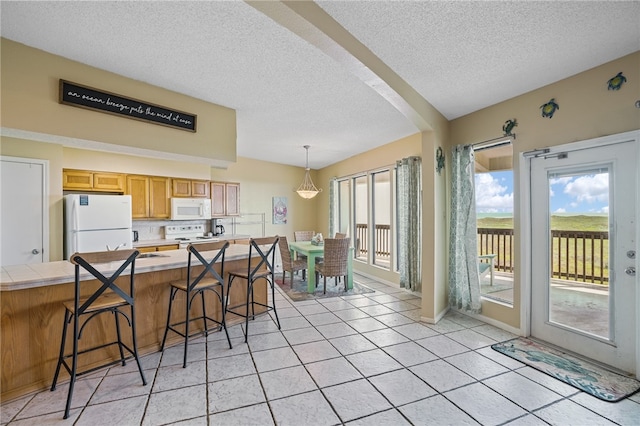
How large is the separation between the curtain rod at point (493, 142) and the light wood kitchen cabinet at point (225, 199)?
4.76 metres

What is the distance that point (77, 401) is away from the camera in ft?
6.68

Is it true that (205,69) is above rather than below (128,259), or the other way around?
above

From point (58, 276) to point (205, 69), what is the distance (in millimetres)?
2127

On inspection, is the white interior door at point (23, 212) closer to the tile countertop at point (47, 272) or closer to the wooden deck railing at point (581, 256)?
the tile countertop at point (47, 272)

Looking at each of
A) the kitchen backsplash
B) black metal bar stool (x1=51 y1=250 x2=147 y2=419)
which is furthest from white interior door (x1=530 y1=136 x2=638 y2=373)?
the kitchen backsplash

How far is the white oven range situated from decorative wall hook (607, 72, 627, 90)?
18.5 feet

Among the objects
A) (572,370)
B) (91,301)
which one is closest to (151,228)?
(91,301)

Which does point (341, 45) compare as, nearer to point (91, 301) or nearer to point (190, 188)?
point (91, 301)

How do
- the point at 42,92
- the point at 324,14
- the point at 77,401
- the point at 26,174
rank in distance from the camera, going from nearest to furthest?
the point at 324,14
the point at 77,401
the point at 42,92
the point at 26,174

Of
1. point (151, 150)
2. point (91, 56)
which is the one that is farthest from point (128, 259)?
point (91, 56)

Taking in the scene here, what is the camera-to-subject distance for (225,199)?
6160mm

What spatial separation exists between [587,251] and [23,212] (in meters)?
6.31

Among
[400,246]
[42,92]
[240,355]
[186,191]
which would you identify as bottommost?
[240,355]

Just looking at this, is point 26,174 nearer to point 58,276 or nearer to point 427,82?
point 58,276
